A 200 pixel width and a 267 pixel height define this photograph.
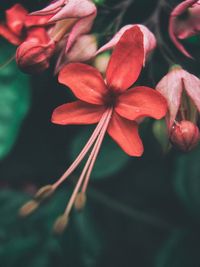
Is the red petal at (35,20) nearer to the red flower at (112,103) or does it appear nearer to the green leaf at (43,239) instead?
the red flower at (112,103)

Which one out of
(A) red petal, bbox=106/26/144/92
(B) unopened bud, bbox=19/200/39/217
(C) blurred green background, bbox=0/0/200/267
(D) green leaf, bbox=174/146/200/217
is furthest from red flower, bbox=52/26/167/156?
(D) green leaf, bbox=174/146/200/217

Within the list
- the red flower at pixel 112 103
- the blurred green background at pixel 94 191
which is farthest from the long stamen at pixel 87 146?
the blurred green background at pixel 94 191

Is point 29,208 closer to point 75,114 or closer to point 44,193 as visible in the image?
point 44,193

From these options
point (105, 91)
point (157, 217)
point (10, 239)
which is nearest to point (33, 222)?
point (10, 239)

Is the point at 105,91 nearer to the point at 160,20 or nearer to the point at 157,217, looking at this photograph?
the point at 160,20

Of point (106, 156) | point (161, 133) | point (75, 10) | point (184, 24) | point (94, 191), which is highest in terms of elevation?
point (75, 10)

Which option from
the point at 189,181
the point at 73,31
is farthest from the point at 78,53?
the point at 189,181
